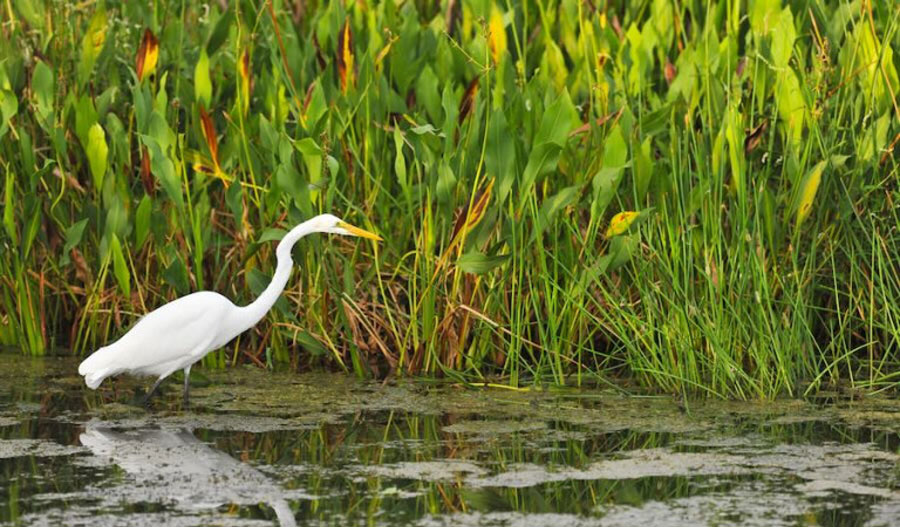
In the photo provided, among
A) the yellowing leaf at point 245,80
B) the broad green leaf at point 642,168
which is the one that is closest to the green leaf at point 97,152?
the yellowing leaf at point 245,80

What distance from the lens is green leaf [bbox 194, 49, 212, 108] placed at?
22.0 ft

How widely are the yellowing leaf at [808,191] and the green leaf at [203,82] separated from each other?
242 cm

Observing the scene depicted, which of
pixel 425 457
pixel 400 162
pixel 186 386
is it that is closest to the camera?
pixel 425 457

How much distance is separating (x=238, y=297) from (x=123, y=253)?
1.63 ft

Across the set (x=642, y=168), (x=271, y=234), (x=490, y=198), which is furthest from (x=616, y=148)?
(x=271, y=234)

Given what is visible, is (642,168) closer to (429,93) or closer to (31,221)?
(429,93)

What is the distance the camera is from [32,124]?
7047mm

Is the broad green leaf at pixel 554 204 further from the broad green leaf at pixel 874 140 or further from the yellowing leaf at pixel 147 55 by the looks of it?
the yellowing leaf at pixel 147 55

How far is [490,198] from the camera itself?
20.6ft

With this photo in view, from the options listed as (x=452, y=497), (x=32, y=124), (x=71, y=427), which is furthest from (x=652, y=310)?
(x=32, y=124)

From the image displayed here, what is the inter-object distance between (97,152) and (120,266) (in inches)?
18.6

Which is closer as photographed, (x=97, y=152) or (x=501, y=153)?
(x=501, y=153)

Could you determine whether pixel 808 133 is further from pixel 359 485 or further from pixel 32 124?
pixel 32 124

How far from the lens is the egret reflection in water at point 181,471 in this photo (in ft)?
14.5
